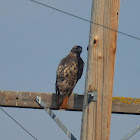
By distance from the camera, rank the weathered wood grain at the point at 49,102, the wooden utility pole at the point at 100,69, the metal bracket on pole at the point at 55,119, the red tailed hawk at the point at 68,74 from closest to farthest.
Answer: the wooden utility pole at the point at 100,69
the metal bracket on pole at the point at 55,119
the weathered wood grain at the point at 49,102
the red tailed hawk at the point at 68,74

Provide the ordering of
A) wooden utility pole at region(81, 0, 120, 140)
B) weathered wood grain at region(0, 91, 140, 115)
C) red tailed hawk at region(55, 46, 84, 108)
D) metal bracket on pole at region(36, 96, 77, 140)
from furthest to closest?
1. red tailed hawk at region(55, 46, 84, 108)
2. weathered wood grain at region(0, 91, 140, 115)
3. metal bracket on pole at region(36, 96, 77, 140)
4. wooden utility pole at region(81, 0, 120, 140)

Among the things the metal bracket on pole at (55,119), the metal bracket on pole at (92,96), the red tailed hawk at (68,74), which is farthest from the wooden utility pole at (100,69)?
the red tailed hawk at (68,74)

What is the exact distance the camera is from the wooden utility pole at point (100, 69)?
4.56 m

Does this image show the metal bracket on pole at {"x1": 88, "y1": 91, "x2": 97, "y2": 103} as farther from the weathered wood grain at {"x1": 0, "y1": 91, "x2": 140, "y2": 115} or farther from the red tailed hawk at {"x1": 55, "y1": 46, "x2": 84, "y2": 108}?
the red tailed hawk at {"x1": 55, "y1": 46, "x2": 84, "y2": 108}

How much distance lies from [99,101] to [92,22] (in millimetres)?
915

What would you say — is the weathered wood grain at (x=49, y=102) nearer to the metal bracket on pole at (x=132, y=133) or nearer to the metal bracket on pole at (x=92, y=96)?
the metal bracket on pole at (x=132, y=133)

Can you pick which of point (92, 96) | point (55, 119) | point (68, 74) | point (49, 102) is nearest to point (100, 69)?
point (92, 96)

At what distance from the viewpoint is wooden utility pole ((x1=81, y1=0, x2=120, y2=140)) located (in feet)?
15.0

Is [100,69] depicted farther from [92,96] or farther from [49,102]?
[49,102]

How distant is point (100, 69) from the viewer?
4.64 m

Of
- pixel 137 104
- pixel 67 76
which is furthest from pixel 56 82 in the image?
pixel 137 104

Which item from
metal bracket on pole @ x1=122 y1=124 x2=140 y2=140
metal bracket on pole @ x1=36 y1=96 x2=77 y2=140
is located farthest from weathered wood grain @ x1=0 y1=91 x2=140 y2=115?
metal bracket on pole @ x1=122 y1=124 x2=140 y2=140

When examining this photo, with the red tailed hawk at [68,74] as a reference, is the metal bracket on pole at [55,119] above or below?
below

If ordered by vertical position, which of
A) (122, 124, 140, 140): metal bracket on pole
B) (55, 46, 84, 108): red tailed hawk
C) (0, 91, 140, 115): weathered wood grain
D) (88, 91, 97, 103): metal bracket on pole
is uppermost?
(55, 46, 84, 108): red tailed hawk
